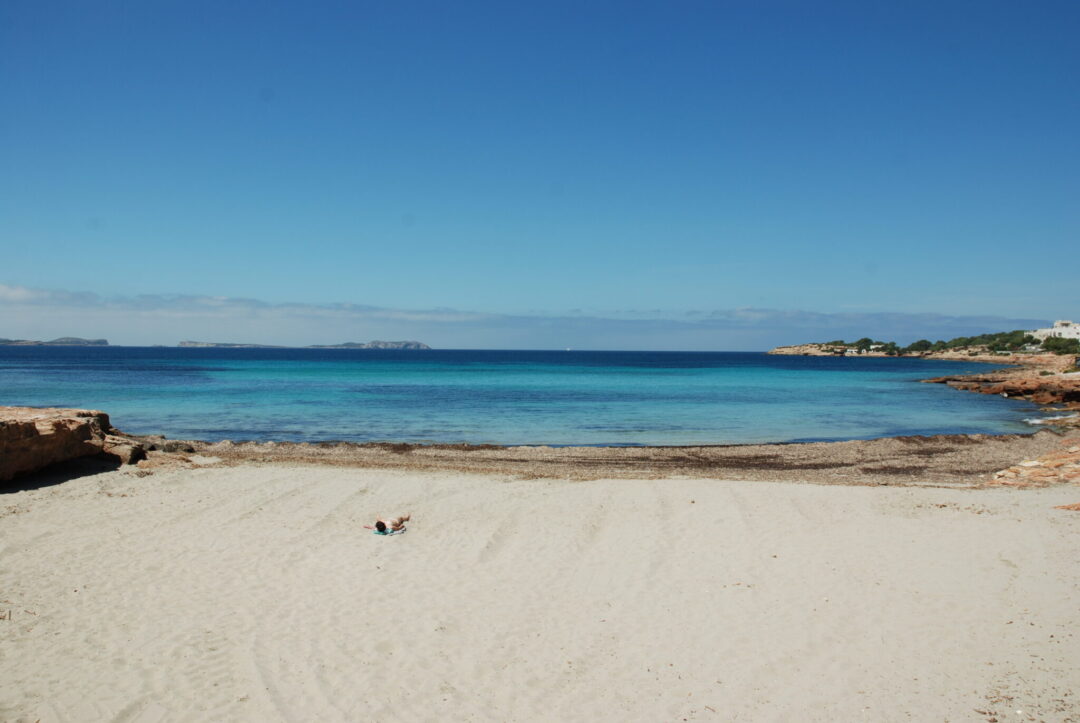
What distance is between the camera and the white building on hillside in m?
121

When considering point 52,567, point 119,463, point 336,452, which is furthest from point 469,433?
point 52,567

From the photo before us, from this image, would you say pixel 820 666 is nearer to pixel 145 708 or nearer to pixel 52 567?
pixel 145 708

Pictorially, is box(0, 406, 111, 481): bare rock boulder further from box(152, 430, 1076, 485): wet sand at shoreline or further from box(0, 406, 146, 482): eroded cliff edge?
box(152, 430, 1076, 485): wet sand at shoreline

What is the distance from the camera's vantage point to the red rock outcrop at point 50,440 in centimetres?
1251

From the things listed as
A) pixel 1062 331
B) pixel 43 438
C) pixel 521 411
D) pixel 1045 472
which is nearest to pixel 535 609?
pixel 43 438

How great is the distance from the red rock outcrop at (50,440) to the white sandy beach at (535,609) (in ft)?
3.51

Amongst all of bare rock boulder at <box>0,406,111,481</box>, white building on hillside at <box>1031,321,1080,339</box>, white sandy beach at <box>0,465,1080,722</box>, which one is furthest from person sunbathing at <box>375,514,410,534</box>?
white building on hillside at <box>1031,321,1080,339</box>

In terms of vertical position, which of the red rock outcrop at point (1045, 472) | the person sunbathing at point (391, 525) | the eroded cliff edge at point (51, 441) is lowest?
the red rock outcrop at point (1045, 472)

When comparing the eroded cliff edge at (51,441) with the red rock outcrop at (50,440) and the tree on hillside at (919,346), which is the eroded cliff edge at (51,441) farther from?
the tree on hillside at (919,346)

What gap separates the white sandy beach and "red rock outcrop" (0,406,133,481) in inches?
42.1

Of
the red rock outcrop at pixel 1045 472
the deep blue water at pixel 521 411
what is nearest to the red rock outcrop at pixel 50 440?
the deep blue water at pixel 521 411

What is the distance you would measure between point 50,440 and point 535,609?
1152 cm

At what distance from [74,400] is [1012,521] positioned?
43.6 metres

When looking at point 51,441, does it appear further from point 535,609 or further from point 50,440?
point 535,609
